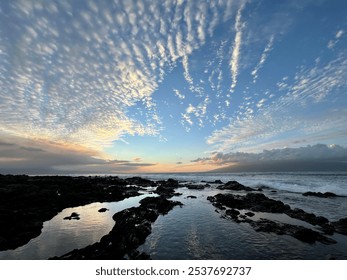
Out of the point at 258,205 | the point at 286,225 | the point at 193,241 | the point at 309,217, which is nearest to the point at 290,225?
the point at 286,225

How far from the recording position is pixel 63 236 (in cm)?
1464

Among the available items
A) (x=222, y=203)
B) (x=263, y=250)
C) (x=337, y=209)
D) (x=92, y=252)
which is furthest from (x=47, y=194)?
(x=337, y=209)

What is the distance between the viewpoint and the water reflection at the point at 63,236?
38.8 feet

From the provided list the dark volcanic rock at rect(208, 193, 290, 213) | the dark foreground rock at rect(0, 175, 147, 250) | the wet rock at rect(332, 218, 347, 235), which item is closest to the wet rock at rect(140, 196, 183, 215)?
the dark volcanic rock at rect(208, 193, 290, 213)

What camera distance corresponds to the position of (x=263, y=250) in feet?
40.1

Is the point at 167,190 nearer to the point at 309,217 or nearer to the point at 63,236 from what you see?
the point at 309,217

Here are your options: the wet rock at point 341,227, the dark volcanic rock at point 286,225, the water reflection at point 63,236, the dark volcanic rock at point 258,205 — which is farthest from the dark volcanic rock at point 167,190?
the wet rock at point 341,227

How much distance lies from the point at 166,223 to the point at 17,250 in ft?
34.0

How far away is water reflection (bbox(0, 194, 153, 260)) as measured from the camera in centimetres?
1181

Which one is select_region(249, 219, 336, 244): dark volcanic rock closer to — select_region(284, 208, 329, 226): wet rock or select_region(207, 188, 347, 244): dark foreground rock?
select_region(207, 188, 347, 244): dark foreground rock

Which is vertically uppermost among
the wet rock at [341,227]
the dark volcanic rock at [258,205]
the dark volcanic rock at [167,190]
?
the dark volcanic rock at [167,190]

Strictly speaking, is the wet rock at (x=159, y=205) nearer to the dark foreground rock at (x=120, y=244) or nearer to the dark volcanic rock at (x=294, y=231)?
the dark foreground rock at (x=120, y=244)

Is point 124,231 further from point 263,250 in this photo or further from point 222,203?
point 222,203
